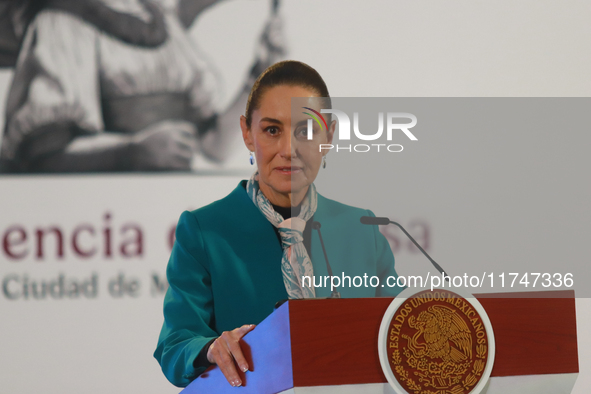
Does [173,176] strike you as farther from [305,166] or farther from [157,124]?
[305,166]

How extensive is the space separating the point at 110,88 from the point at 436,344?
2437 mm

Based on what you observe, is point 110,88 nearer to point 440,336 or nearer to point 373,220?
point 373,220

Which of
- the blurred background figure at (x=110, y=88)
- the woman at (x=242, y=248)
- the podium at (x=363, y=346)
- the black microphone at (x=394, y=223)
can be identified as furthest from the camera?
the blurred background figure at (x=110, y=88)

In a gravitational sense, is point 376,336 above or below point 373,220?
below

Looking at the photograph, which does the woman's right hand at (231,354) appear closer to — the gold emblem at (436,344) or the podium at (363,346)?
the podium at (363,346)

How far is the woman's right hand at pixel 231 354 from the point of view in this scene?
97 cm

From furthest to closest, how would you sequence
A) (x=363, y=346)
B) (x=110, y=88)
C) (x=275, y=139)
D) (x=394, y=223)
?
(x=110, y=88), (x=275, y=139), (x=394, y=223), (x=363, y=346)

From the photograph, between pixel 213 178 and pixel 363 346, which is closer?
pixel 363 346

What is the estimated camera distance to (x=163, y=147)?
2.90m

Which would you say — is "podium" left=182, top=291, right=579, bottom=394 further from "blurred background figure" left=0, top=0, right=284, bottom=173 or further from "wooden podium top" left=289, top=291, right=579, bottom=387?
"blurred background figure" left=0, top=0, right=284, bottom=173

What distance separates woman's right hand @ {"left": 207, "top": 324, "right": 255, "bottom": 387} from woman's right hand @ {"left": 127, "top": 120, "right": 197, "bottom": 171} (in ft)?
6.40

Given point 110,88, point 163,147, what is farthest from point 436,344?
point 110,88

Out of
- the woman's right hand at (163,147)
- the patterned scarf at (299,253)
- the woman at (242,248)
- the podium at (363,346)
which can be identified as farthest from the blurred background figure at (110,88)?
the podium at (363,346)

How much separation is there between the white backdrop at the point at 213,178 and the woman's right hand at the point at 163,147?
0.24 feet
